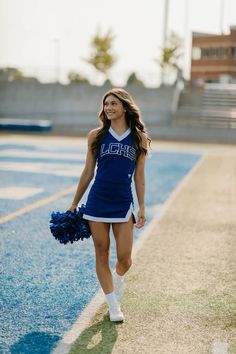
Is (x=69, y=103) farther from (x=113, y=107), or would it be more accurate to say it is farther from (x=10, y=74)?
(x=113, y=107)

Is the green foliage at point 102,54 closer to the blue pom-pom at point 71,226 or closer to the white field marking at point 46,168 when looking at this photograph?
the white field marking at point 46,168

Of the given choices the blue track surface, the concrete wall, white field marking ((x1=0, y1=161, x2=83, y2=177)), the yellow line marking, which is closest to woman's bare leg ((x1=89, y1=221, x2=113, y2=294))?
the blue track surface

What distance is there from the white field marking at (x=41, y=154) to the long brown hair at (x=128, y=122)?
45.4ft

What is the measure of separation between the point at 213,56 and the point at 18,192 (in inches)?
2171

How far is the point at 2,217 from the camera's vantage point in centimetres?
832

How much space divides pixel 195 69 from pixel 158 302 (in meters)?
60.6

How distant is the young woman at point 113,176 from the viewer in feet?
13.4

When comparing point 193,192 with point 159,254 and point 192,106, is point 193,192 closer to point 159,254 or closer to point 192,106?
point 159,254

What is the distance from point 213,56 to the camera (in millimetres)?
61656

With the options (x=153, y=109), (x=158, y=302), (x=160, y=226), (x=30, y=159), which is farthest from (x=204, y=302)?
(x=153, y=109)

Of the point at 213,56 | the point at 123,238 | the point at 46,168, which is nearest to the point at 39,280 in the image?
the point at 123,238

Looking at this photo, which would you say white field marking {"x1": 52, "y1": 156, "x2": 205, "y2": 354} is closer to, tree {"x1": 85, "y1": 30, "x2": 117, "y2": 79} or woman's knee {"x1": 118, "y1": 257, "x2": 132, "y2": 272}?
woman's knee {"x1": 118, "y1": 257, "x2": 132, "y2": 272}

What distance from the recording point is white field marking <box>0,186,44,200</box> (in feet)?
33.6

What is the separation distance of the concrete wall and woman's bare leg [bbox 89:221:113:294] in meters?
31.2
